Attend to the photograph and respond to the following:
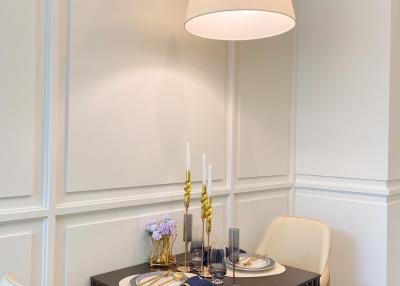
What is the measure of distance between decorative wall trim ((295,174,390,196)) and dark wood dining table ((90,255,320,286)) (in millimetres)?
800

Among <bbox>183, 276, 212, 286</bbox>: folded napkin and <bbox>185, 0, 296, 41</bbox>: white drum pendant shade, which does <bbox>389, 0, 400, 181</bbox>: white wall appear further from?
<bbox>183, 276, 212, 286</bbox>: folded napkin

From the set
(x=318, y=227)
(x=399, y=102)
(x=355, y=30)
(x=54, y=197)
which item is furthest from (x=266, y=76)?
(x=54, y=197)

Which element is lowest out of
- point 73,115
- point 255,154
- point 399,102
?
point 255,154

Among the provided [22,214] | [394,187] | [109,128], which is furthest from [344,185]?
[22,214]

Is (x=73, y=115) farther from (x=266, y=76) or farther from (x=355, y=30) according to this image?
(x=355, y=30)

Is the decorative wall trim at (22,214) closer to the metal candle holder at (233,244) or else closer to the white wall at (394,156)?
the metal candle holder at (233,244)

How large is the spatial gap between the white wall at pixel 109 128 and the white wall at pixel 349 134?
41 cm

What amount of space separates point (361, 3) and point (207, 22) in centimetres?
117

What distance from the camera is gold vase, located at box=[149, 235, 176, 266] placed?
1.90 meters

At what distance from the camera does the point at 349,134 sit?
2.51 metres

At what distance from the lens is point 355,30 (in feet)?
8.16

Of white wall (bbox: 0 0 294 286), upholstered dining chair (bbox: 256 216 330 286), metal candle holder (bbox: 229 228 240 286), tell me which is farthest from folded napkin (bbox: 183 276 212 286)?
upholstered dining chair (bbox: 256 216 330 286)

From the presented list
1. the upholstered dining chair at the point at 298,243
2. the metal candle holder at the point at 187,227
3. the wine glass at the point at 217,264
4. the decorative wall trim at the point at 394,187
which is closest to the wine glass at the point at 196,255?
the metal candle holder at the point at 187,227

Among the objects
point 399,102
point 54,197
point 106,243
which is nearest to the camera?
point 54,197
